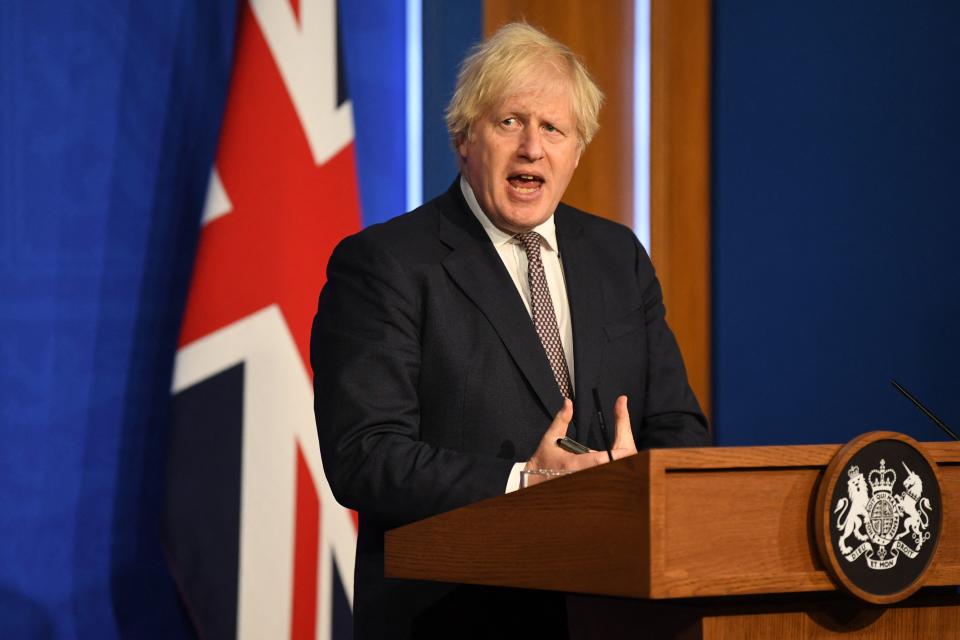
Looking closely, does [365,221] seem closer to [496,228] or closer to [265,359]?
[265,359]

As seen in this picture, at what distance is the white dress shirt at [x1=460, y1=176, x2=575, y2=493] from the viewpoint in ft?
6.62

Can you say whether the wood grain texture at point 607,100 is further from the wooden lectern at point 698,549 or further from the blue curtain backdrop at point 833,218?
the wooden lectern at point 698,549

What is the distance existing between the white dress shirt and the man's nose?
0.12 m

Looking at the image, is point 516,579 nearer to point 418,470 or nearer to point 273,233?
point 418,470

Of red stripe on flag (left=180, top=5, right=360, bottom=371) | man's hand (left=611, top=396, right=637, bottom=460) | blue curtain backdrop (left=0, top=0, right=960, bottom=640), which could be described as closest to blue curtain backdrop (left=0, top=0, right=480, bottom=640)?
blue curtain backdrop (left=0, top=0, right=960, bottom=640)

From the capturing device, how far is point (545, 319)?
1979mm

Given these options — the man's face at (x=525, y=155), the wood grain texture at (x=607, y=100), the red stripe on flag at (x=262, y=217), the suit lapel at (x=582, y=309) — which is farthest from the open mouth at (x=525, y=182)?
the wood grain texture at (x=607, y=100)

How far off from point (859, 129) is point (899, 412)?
2.77ft

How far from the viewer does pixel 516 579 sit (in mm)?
1332

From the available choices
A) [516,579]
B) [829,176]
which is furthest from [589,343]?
[829,176]

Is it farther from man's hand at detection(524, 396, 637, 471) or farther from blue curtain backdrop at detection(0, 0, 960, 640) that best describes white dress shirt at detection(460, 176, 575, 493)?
blue curtain backdrop at detection(0, 0, 960, 640)

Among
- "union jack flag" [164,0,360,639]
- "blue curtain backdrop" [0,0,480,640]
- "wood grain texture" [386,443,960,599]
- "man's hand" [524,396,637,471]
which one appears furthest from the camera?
"blue curtain backdrop" [0,0,480,640]

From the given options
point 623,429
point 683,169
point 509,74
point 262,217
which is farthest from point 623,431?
point 683,169

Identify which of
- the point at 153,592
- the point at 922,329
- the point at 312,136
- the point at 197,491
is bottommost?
the point at 153,592
